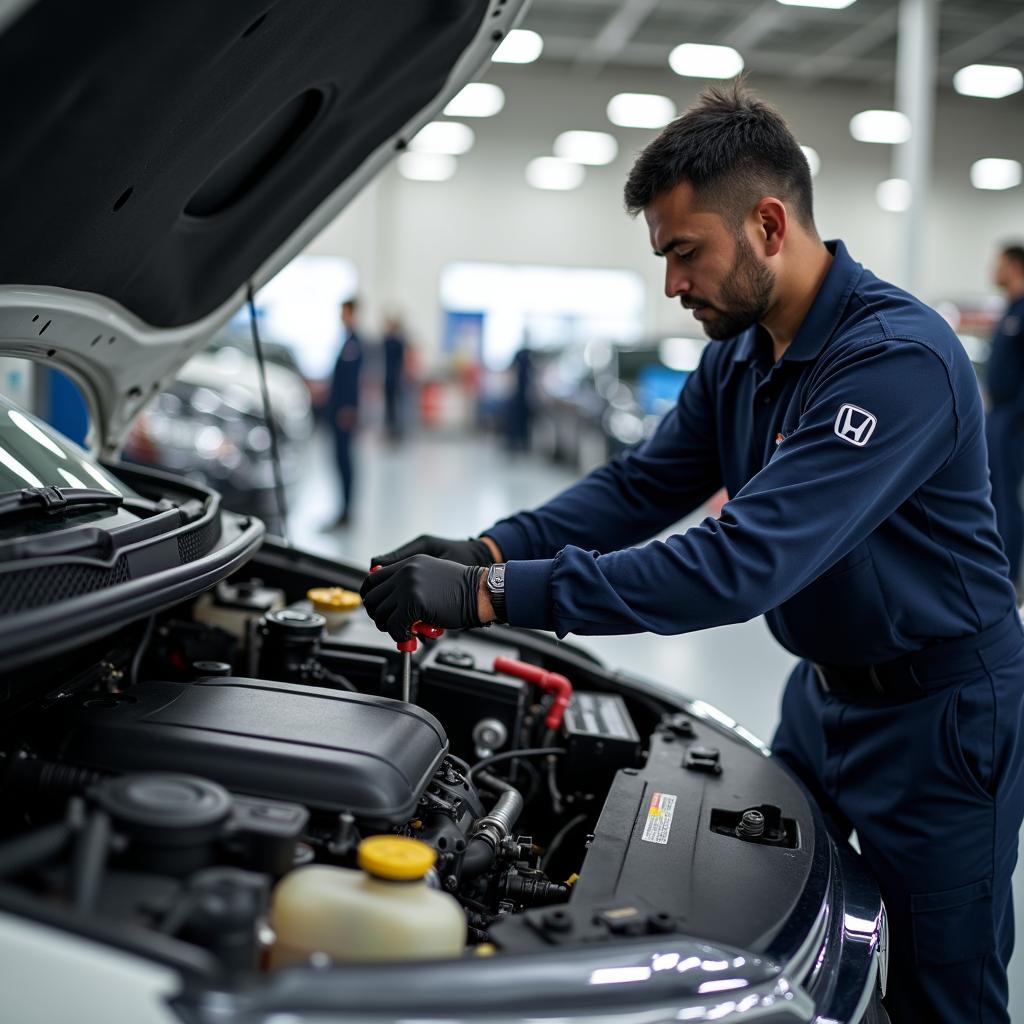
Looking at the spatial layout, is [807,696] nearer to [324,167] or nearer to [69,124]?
[324,167]

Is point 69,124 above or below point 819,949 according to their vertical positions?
above

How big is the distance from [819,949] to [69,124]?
1.31 meters

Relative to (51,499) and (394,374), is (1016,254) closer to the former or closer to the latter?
(51,499)

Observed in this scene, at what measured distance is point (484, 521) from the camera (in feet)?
24.1

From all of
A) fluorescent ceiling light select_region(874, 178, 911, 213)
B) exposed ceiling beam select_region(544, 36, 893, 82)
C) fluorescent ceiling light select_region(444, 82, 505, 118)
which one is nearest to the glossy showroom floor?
fluorescent ceiling light select_region(444, 82, 505, 118)

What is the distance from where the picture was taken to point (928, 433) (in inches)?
58.7

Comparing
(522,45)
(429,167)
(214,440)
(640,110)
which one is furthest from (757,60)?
(214,440)

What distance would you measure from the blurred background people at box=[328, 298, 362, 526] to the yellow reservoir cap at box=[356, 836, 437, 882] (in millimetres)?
5846

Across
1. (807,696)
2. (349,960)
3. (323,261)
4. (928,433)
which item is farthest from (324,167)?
(323,261)

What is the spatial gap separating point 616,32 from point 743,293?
1145 cm

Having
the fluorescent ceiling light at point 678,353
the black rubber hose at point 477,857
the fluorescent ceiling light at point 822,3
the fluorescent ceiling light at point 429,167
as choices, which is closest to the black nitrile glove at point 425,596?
the black rubber hose at point 477,857

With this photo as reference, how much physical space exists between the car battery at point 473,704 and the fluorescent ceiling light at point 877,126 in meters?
13.3

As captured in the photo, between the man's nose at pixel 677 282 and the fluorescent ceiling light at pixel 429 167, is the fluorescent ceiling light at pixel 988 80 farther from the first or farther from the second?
the man's nose at pixel 677 282

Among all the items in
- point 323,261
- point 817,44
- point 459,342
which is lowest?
point 459,342
